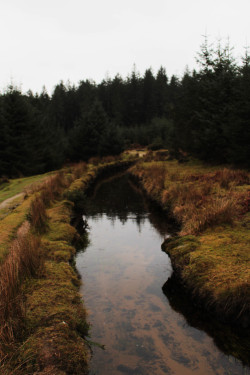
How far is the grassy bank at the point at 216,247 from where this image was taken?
16.7ft

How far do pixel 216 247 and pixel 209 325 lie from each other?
205 centimetres

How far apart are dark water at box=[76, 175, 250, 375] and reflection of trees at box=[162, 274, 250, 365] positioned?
2cm

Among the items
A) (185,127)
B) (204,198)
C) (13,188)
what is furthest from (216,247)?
(185,127)

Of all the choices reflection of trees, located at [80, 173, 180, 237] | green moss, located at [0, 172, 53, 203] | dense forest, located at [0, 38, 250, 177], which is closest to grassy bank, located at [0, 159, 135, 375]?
reflection of trees, located at [80, 173, 180, 237]

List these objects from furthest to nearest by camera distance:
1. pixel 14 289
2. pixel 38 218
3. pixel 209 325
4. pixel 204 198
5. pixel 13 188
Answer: pixel 13 188 → pixel 204 198 → pixel 38 218 → pixel 209 325 → pixel 14 289

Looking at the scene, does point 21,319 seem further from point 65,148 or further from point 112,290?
point 65,148

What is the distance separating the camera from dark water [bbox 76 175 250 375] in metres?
4.36

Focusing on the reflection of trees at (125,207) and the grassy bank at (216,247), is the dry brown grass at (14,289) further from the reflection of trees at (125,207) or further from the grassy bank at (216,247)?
the reflection of trees at (125,207)

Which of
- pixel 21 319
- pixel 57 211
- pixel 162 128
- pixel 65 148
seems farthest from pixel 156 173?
pixel 162 128

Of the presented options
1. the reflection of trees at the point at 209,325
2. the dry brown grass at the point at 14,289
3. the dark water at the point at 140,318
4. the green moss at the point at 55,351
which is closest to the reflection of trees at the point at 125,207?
the dark water at the point at 140,318

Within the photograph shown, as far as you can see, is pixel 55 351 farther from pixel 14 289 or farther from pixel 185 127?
pixel 185 127

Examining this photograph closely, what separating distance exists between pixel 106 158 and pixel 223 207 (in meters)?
24.0

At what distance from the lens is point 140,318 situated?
551 centimetres

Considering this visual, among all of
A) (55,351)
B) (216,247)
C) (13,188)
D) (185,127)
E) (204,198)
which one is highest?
(185,127)
